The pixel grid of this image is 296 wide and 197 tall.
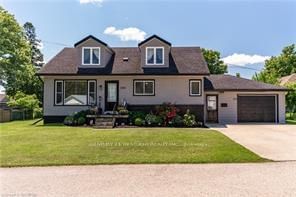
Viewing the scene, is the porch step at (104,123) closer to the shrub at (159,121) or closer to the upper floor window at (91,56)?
the shrub at (159,121)

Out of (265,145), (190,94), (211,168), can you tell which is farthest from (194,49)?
(211,168)

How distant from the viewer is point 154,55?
73.7ft

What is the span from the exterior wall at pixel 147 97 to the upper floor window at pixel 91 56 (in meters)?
1.15

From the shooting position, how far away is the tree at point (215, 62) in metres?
49.4

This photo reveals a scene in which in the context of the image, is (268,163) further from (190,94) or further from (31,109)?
(31,109)

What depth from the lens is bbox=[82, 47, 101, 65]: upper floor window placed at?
2236cm

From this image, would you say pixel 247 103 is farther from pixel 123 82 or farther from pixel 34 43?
pixel 34 43

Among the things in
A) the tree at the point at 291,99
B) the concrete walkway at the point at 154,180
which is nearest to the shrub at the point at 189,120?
the concrete walkway at the point at 154,180

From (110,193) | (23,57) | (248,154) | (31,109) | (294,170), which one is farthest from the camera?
(23,57)

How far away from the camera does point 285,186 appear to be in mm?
6500

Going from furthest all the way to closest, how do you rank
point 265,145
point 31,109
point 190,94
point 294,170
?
point 31,109, point 190,94, point 265,145, point 294,170

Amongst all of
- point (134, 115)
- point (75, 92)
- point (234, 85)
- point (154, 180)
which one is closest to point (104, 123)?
point (134, 115)

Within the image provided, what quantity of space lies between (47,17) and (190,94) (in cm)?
1186

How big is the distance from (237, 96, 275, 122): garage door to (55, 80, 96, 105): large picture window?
10.8 meters
